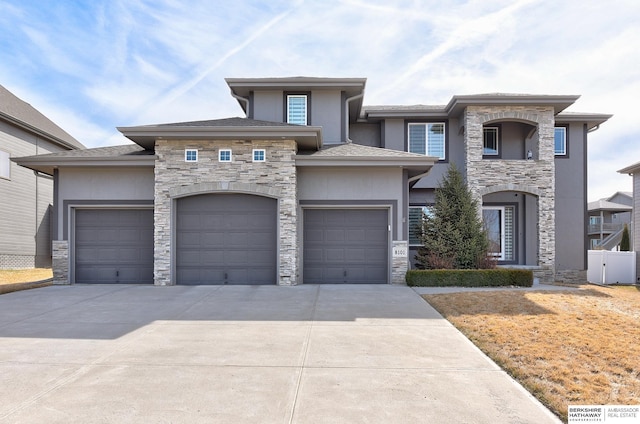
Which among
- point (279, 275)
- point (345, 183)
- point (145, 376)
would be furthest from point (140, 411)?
point (345, 183)

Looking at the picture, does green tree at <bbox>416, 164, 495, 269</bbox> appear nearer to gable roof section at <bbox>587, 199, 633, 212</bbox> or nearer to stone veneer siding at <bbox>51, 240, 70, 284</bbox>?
stone veneer siding at <bbox>51, 240, 70, 284</bbox>

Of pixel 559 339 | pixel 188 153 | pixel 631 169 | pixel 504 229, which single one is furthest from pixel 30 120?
pixel 631 169

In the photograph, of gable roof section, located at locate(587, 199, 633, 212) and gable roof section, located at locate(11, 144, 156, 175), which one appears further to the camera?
gable roof section, located at locate(587, 199, 633, 212)

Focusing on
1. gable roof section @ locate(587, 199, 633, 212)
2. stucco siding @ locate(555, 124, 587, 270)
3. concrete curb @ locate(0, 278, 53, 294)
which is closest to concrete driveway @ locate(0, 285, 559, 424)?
concrete curb @ locate(0, 278, 53, 294)

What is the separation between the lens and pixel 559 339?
20.7ft

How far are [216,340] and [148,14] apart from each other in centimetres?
969

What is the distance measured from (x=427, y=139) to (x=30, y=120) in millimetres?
20395

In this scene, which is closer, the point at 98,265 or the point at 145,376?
the point at 145,376

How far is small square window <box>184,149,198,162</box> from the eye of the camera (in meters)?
12.2

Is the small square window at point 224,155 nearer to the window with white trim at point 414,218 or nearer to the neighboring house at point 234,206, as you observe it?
the neighboring house at point 234,206

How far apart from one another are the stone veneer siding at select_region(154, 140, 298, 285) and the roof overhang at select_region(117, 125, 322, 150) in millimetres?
A: 205

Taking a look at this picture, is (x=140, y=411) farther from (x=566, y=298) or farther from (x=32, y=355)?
(x=566, y=298)

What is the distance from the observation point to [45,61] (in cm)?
1580

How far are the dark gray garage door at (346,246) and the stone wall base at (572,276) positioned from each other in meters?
8.75
